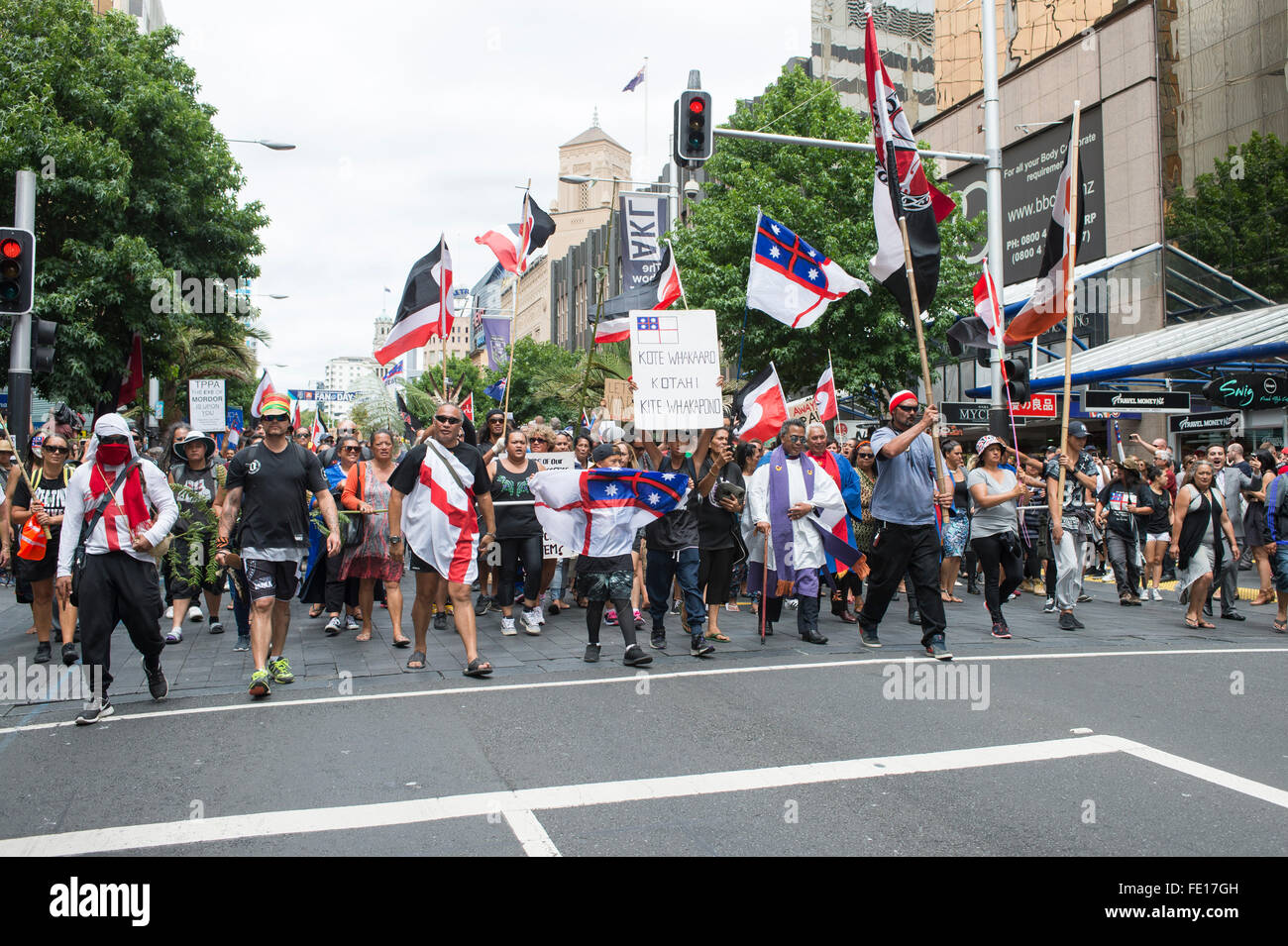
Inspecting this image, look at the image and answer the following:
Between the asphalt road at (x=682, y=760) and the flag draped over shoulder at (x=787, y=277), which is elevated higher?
the flag draped over shoulder at (x=787, y=277)

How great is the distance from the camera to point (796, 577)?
29.2 feet

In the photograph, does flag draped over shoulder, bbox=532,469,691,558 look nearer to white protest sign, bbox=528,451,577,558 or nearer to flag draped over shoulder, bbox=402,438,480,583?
flag draped over shoulder, bbox=402,438,480,583

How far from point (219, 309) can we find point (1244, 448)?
20.1 meters

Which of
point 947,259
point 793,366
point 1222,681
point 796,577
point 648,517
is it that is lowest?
point 1222,681

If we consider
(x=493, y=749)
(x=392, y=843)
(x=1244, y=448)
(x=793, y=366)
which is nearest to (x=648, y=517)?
A: (x=493, y=749)

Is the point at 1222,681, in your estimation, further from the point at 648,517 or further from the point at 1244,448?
the point at 1244,448

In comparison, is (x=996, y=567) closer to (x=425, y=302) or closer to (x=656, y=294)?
(x=656, y=294)

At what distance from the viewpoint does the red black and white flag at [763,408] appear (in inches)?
429

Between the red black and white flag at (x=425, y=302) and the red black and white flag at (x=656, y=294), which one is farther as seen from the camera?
the red black and white flag at (x=656, y=294)

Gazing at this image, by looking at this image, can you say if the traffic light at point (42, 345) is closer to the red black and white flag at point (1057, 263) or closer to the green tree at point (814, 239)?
the red black and white flag at point (1057, 263)

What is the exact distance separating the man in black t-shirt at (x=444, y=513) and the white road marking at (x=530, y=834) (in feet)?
10.3

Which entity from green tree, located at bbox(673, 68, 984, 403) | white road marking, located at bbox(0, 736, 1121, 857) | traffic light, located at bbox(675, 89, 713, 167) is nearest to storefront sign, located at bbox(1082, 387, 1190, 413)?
green tree, located at bbox(673, 68, 984, 403)

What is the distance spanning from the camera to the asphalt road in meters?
4.05

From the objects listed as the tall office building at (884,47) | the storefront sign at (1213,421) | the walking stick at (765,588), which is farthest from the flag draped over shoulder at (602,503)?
the tall office building at (884,47)
